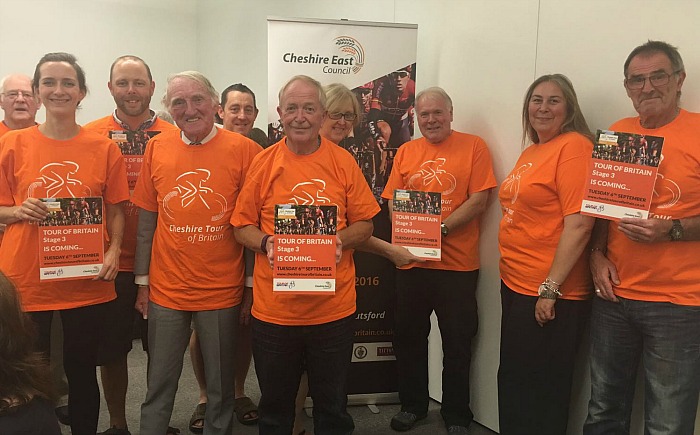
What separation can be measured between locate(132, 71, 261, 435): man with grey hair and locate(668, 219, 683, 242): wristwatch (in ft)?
5.35

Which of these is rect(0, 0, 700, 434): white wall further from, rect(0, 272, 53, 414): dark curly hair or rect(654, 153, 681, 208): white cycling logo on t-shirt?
rect(0, 272, 53, 414): dark curly hair

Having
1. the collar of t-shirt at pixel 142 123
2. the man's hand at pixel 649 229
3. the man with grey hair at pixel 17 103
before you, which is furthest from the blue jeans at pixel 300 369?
the man with grey hair at pixel 17 103

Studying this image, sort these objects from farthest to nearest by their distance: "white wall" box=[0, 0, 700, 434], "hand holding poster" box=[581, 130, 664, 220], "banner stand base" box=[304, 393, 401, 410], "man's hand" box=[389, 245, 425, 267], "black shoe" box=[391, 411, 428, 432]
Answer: "banner stand base" box=[304, 393, 401, 410]
"black shoe" box=[391, 411, 428, 432]
"man's hand" box=[389, 245, 425, 267]
"white wall" box=[0, 0, 700, 434]
"hand holding poster" box=[581, 130, 664, 220]

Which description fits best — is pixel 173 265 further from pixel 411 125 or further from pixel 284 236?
pixel 411 125

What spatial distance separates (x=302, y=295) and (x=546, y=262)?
1.04 metres

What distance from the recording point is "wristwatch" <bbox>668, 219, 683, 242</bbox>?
1.92 metres

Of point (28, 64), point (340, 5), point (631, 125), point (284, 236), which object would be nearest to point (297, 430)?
point (284, 236)

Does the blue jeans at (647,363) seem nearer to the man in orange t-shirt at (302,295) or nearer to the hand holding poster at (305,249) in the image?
the man in orange t-shirt at (302,295)

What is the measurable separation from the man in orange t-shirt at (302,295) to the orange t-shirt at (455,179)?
2.59 feet

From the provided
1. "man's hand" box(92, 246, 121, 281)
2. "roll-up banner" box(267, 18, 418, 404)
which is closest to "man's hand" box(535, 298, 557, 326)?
"roll-up banner" box(267, 18, 418, 404)

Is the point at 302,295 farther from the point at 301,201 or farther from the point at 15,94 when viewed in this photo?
the point at 15,94

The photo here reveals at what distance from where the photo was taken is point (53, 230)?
2107 mm

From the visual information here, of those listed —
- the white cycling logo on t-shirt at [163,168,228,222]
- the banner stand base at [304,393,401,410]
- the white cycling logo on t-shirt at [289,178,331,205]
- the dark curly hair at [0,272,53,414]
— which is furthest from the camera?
the banner stand base at [304,393,401,410]

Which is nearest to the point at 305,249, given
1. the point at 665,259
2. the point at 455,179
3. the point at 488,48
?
Result: the point at 455,179
